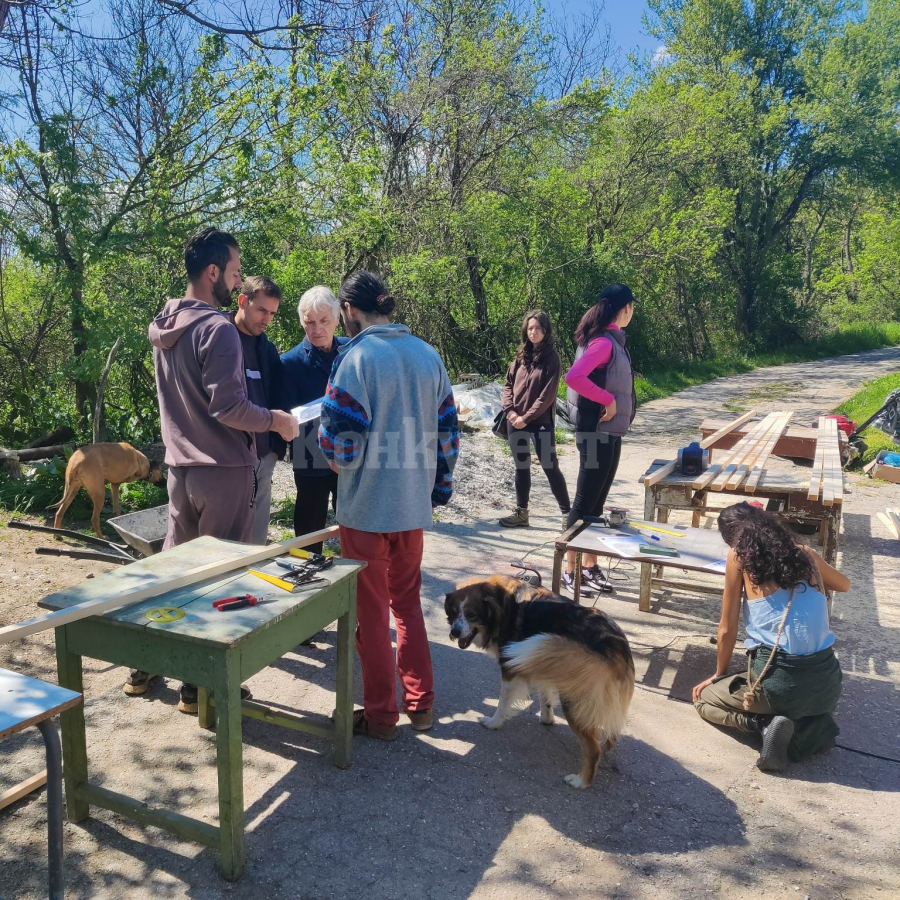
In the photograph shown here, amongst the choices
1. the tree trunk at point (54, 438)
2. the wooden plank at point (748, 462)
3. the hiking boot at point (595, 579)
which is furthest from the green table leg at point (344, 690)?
the tree trunk at point (54, 438)

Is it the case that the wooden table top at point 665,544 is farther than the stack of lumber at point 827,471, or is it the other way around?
the stack of lumber at point 827,471

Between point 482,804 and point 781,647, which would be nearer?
point 482,804

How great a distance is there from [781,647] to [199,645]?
2.50 metres

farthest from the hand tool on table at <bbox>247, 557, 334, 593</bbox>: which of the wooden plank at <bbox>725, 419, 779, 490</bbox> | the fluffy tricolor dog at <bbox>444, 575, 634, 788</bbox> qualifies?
the wooden plank at <bbox>725, 419, 779, 490</bbox>

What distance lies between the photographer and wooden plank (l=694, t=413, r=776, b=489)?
194 inches

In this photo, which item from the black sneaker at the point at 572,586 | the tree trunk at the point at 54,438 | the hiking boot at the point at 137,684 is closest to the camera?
the hiking boot at the point at 137,684

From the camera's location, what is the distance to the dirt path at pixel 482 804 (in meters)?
2.54

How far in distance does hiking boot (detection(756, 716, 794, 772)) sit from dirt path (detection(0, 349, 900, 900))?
6 cm

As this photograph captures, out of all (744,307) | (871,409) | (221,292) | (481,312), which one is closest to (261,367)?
(221,292)

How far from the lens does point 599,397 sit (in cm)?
502

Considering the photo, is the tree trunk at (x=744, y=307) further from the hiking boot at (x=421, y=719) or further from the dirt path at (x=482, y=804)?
the hiking boot at (x=421, y=719)

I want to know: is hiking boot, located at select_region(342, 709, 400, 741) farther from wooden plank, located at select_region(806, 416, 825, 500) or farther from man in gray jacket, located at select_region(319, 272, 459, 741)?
wooden plank, located at select_region(806, 416, 825, 500)

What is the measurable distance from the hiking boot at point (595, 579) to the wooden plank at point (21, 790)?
3.55 metres

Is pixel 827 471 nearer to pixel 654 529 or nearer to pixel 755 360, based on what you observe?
pixel 654 529
